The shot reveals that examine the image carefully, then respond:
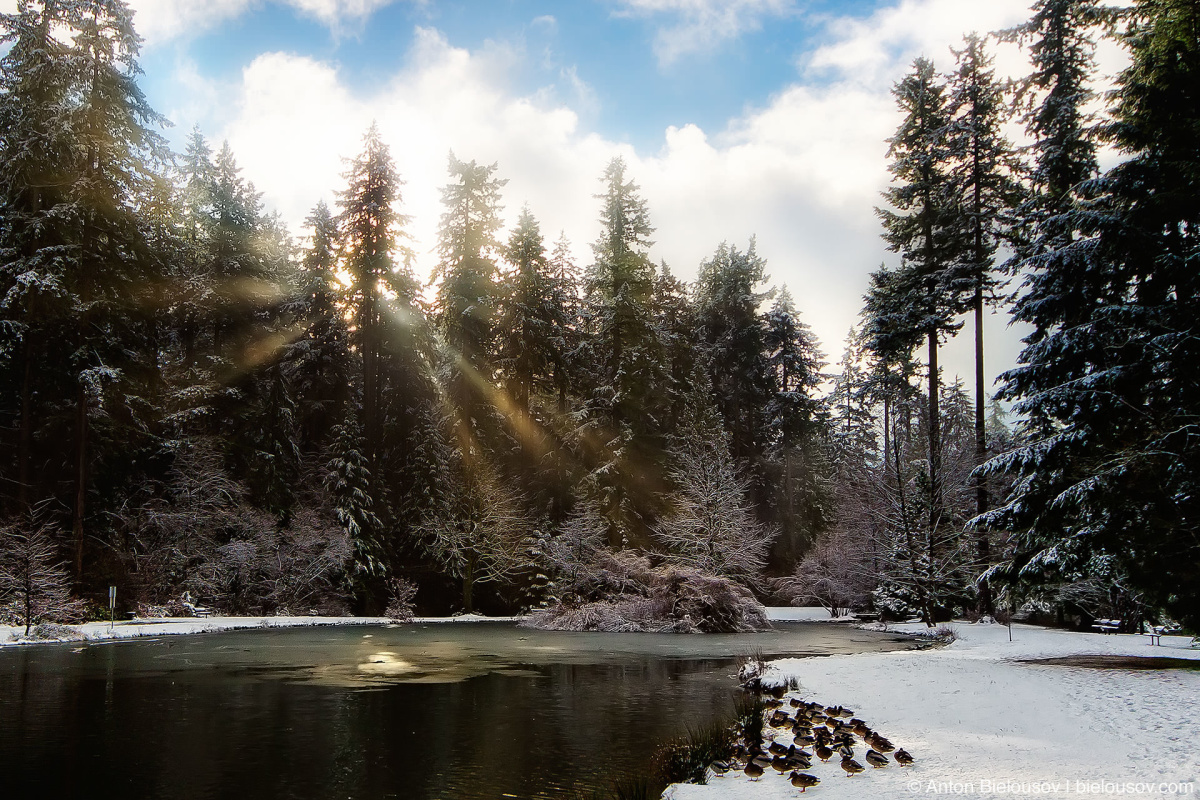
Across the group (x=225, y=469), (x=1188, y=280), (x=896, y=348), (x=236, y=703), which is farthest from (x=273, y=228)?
(x=1188, y=280)

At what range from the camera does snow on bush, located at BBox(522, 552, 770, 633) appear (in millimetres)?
32125

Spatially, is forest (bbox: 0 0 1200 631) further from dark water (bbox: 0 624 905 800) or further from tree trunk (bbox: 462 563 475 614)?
dark water (bbox: 0 624 905 800)

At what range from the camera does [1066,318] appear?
2102 centimetres

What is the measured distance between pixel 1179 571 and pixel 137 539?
3568 centimetres

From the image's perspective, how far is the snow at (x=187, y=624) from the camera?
24.0 m

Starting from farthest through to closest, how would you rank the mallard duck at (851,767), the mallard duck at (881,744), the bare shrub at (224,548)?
the bare shrub at (224,548) → the mallard duck at (881,744) → the mallard duck at (851,767)

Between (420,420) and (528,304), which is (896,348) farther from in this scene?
(420,420)

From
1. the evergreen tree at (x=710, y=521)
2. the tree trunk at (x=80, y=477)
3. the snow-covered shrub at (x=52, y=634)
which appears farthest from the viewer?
the evergreen tree at (x=710, y=521)

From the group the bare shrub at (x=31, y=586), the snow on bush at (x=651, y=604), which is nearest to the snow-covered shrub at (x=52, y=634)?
the bare shrub at (x=31, y=586)

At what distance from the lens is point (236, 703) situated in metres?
12.8

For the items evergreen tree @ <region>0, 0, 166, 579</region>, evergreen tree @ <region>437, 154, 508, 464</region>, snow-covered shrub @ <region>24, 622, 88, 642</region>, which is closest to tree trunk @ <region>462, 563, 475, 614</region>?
evergreen tree @ <region>437, 154, 508, 464</region>

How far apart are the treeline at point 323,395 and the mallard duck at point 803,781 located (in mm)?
26327

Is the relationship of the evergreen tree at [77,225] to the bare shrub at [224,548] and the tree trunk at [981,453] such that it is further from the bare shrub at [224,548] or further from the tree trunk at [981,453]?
the tree trunk at [981,453]

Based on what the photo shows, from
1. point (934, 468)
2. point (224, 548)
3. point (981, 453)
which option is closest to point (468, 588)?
point (224, 548)
